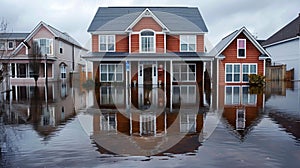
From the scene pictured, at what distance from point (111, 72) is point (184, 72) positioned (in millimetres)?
6678

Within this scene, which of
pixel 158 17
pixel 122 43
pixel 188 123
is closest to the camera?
pixel 188 123

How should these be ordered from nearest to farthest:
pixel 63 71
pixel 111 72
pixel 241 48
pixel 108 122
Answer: pixel 108 122 < pixel 241 48 < pixel 111 72 < pixel 63 71

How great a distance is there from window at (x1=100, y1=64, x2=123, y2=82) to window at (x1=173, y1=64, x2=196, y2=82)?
504cm

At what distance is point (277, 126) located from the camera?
8.11 m

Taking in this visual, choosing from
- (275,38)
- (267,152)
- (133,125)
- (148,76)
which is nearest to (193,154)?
(267,152)

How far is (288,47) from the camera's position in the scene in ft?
111

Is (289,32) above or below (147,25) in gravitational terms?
above

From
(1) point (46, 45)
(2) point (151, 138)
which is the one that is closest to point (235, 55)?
(1) point (46, 45)

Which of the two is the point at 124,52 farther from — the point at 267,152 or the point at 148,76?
the point at 267,152

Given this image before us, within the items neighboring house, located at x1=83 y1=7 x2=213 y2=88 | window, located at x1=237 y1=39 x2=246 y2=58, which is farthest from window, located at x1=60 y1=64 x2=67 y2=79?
window, located at x1=237 y1=39 x2=246 y2=58

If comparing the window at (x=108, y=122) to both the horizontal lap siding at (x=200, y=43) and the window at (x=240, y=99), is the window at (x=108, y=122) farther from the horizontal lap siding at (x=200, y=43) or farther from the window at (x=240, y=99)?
the horizontal lap siding at (x=200, y=43)

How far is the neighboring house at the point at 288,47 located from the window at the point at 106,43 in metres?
19.4

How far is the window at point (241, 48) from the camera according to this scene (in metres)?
25.6

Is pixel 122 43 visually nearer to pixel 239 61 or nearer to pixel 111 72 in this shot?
pixel 111 72
